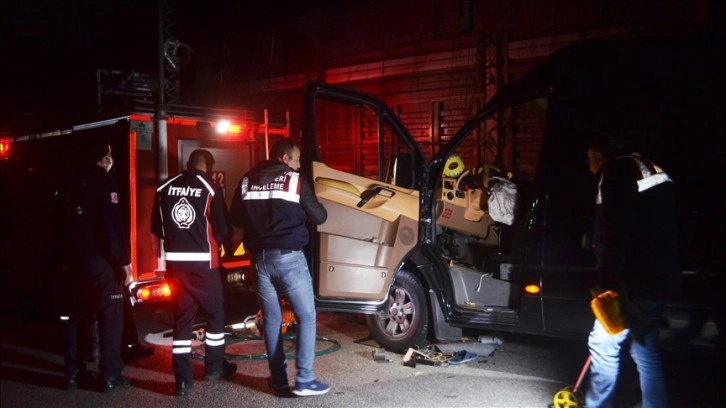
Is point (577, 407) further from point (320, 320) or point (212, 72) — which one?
point (212, 72)

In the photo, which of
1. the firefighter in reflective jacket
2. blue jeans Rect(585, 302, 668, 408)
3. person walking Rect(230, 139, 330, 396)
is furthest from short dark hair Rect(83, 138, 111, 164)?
blue jeans Rect(585, 302, 668, 408)

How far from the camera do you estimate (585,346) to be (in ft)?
21.5

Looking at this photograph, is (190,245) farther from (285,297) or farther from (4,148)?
(4,148)

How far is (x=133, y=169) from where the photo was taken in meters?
6.67

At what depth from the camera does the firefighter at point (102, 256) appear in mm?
5387

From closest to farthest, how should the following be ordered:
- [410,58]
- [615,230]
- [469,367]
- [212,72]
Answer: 1. [615,230]
2. [469,367]
3. [410,58]
4. [212,72]

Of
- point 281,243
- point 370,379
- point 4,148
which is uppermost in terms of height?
Result: point 4,148

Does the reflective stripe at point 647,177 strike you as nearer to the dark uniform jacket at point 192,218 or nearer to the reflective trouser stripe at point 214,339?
A: the dark uniform jacket at point 192,218

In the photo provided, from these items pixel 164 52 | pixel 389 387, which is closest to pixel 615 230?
pixel 389 387

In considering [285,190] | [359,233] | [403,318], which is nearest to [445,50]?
[403,318]

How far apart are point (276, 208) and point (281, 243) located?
262 millimetres

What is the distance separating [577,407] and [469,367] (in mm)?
1354

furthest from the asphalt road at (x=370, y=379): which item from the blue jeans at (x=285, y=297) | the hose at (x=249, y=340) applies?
the blue jeans at (x=285, y=297)

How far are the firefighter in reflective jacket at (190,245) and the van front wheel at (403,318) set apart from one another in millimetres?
1701
